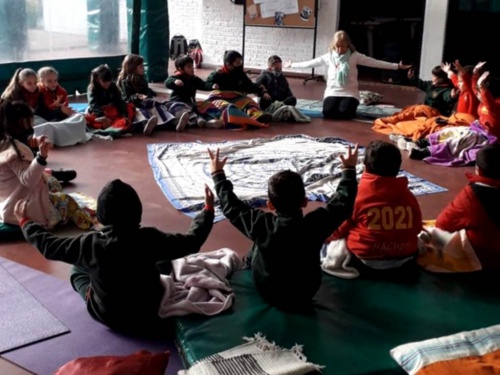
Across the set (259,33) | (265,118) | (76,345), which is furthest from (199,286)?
(259,33)

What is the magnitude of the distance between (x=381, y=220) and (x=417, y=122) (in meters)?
3.50

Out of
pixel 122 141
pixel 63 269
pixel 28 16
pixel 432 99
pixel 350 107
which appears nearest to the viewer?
pixel 63 269

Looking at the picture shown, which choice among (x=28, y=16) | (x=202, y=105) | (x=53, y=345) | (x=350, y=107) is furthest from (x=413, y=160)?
(x=28, y=16)

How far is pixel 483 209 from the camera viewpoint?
3078mm

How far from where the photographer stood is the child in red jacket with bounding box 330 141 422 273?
118 inches

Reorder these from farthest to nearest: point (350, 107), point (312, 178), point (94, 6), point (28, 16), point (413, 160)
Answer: point (94, 6), point (28, 16), point (350, 107), point (413, 160), point (312, 178)

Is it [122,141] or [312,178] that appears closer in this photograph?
[312,178]

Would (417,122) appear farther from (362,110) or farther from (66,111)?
(66,111)

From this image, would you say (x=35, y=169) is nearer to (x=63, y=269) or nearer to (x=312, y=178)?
(x=63, y=269)

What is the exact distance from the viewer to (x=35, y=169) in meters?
3.43

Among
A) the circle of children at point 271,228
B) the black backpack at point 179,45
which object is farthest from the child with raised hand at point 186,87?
the black backpack at point 179,45

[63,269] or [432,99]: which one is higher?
[432,99]

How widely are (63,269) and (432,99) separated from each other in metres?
4.39

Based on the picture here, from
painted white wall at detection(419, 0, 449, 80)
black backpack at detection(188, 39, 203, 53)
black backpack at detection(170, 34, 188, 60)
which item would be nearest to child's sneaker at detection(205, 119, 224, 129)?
painted white wall at detection(419, 0, 449, 80)
